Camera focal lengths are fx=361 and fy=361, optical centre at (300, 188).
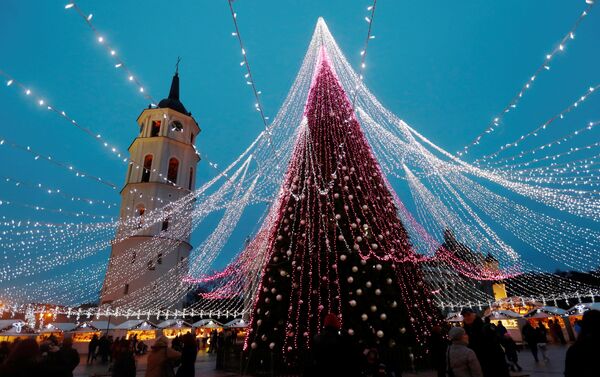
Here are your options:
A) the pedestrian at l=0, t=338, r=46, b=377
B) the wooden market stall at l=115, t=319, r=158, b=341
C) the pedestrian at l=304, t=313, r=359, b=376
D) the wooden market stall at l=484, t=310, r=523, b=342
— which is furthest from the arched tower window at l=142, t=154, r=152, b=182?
the pedestrian at l=304, t=313, r=359, b=376

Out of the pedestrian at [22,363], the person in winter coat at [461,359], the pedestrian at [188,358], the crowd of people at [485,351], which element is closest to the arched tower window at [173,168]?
the pedestrian at [188,358]

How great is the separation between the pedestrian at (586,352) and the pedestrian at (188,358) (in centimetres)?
462

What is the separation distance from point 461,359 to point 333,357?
148 cm

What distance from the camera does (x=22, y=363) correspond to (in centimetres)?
352

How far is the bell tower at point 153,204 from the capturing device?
89.7 ft

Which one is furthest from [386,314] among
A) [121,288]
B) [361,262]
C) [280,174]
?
[121,288]

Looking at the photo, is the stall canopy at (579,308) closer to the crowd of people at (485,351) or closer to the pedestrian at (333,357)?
the crowd of people at (485,351)

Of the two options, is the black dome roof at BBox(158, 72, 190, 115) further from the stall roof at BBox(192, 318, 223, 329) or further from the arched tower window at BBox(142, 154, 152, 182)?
the stall roof at BBox(192, 318, 223, 329)

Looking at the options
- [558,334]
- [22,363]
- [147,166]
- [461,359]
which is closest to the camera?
[22,363]

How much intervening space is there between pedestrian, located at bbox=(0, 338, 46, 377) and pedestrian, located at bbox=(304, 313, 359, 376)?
8.87 ft

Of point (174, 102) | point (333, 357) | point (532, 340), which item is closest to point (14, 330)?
point (174, 102)

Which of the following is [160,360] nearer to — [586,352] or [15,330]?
[586,352]

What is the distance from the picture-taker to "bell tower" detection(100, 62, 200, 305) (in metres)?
27.3

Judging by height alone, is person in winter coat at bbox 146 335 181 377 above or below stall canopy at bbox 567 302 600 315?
below
